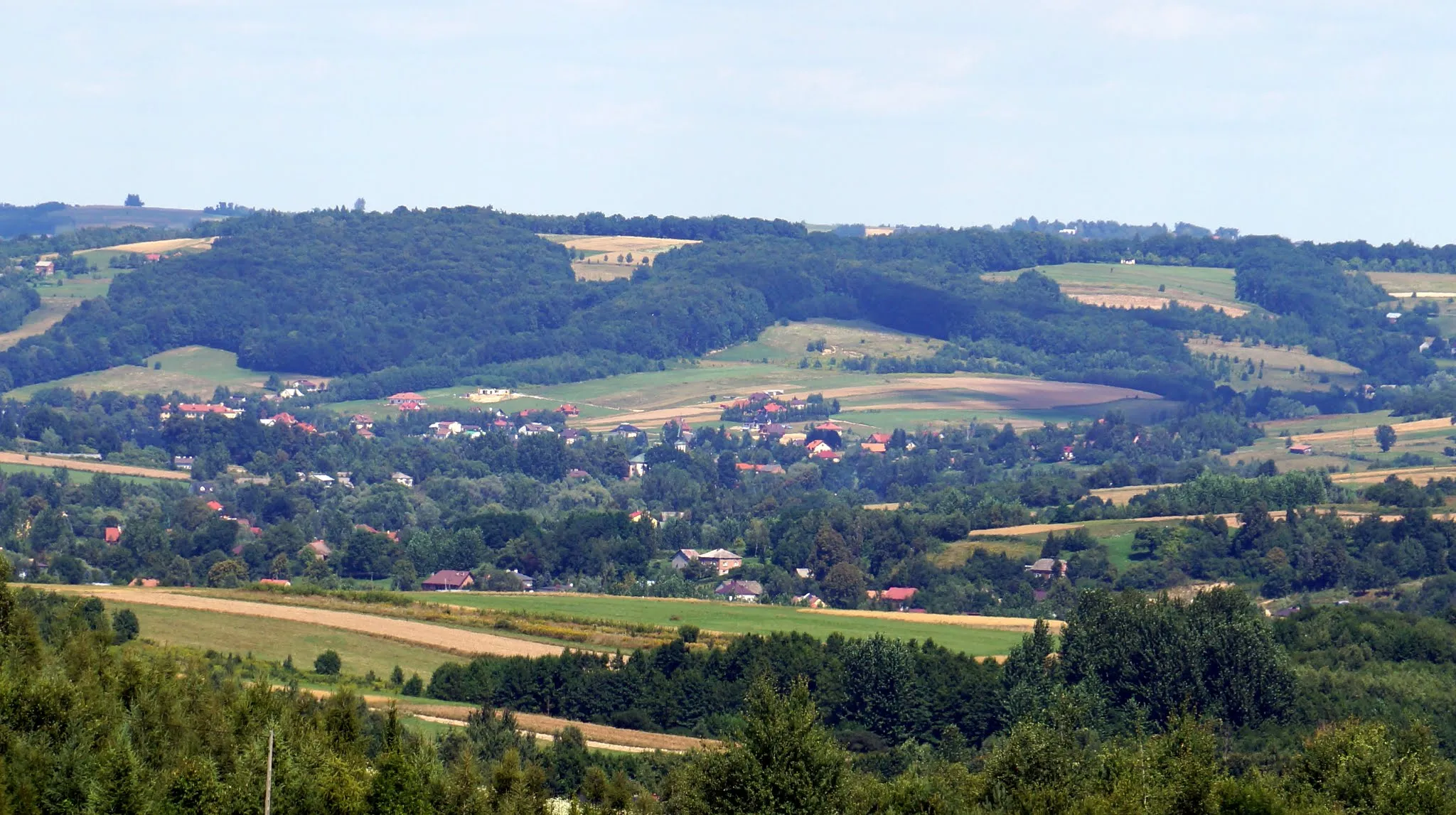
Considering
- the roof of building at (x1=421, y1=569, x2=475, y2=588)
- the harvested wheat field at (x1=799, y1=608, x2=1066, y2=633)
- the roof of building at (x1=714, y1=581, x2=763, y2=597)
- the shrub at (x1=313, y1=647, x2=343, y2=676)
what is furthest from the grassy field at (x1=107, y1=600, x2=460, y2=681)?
the roof of building at (x1=714, y1=581, x2=763, y2=597)

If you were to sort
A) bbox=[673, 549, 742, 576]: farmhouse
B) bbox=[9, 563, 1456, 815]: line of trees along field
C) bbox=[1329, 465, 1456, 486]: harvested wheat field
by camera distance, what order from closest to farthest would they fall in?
bbox=[9, 563, 1456, 815]: line of trees along field
bbox=[673, 549, 742, 576]: farmhouse
bbox=[1329, 465, 1456, 486]: harvested wheat field

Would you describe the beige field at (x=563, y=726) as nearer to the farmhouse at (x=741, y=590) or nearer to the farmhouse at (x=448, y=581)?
the farmhouse at (x=741, y=590)

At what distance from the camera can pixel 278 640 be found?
325ft

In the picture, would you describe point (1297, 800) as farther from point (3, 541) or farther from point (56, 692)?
point (3, 541)

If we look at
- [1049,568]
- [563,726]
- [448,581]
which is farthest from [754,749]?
[448,581]

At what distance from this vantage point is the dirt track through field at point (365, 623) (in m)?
101

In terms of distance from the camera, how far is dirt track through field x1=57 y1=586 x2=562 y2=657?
332 feet

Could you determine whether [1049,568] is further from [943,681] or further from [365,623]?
[365,623]

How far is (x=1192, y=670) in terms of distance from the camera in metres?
92.6

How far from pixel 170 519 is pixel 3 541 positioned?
20.1 meters

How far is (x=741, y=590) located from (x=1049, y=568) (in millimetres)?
21046

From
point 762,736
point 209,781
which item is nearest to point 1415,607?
point 762,736

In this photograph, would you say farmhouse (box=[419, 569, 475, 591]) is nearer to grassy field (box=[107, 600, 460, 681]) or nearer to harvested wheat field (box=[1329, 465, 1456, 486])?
grassy field (box=[107, 600, 460, 681])

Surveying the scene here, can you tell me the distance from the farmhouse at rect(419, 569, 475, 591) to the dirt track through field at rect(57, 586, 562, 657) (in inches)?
1469
